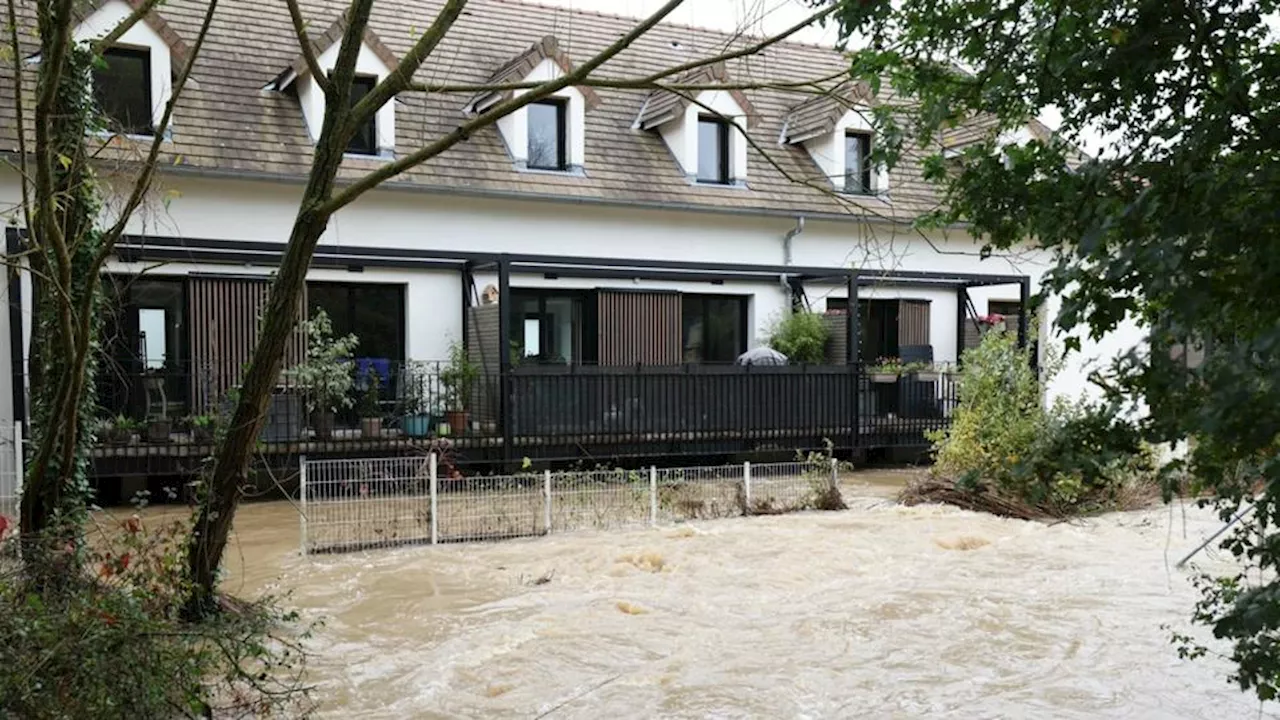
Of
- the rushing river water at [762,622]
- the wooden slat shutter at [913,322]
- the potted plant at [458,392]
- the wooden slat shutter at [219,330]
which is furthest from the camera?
the wooden slat shutter at [913,322]

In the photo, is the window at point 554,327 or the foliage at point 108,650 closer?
the foliage at point 108,650

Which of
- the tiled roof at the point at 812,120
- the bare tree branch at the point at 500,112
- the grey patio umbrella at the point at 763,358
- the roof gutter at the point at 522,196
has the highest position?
the tiled roof at the point at 812,120

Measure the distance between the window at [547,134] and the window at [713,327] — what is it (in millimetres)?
3396

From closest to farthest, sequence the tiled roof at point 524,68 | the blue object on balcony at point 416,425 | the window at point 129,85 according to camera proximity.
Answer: the window at point 129,85 < the blue object on balcony at point 416,425 < the tiled roof at point 524,68

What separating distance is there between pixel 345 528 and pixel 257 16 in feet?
36.5

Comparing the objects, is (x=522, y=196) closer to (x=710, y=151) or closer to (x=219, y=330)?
(x=710, y=151)

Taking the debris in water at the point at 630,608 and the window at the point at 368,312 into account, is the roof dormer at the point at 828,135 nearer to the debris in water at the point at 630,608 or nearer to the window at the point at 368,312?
the window at the point at 368,312

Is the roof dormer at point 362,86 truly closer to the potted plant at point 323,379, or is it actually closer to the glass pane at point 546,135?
the glass pane at point 546,135

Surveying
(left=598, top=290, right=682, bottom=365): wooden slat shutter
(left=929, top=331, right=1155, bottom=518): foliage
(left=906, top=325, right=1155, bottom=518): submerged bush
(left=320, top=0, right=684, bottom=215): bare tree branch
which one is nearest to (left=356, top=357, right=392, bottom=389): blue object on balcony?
(left=598, top=290, right=682, bottom=365): wooden slat shutter

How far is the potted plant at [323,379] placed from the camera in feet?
46.8

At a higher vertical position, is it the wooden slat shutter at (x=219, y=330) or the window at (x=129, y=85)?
the window at (x=129, y=85)

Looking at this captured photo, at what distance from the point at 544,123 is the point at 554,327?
11.6 feet

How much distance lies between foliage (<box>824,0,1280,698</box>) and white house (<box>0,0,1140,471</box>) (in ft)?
32.4

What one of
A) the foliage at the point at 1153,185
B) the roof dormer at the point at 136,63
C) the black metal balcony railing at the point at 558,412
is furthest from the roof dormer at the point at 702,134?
the foliage at the point at 1153,185
